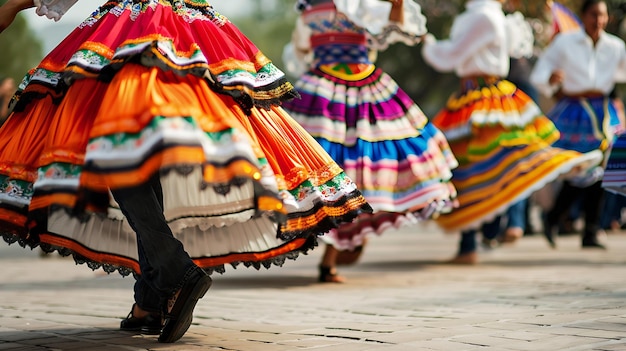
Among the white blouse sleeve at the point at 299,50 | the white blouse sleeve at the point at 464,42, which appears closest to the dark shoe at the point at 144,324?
the white blouse sleeve at the point at 299,50

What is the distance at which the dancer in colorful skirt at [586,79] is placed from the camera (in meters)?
8.30

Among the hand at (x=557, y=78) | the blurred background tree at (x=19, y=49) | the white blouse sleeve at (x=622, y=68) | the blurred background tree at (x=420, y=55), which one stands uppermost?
the blurred background tree at (x=420, y=55)

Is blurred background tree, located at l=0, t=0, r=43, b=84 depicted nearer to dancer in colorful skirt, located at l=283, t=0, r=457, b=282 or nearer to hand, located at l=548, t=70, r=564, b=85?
hand, located at l=548, t=70, r=564, b=85

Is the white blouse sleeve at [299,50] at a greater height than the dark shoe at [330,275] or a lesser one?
greater

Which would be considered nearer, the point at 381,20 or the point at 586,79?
the point at 381,20

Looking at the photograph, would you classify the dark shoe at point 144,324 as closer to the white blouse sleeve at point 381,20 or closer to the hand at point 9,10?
the hand at point 9,10

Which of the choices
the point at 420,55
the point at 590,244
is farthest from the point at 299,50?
the point at 420,55

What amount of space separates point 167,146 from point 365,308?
6.75ft

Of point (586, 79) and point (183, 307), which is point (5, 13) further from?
point (586, 79)

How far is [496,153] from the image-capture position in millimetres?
7398

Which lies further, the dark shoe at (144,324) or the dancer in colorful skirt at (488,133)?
the dancer in colorful skirt at (488,133)

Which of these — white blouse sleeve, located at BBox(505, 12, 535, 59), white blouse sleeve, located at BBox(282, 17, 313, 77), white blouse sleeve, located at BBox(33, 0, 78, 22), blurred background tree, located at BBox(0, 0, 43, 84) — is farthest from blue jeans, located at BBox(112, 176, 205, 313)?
blurred background tree, located at BBox(0, 0, 43, 84)

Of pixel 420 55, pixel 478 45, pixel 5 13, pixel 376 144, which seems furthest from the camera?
pixel 420 55

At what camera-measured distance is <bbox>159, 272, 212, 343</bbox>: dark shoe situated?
3.39 meters
